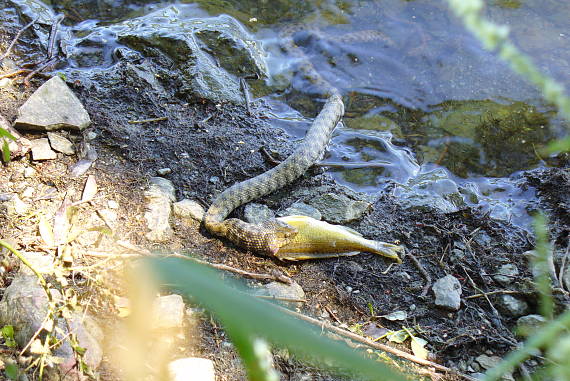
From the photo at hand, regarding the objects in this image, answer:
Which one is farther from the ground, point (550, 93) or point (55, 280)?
point (550, 93)

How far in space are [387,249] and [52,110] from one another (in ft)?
11.3

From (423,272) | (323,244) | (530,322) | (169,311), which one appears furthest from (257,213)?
(530,322)

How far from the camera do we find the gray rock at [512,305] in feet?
13.8

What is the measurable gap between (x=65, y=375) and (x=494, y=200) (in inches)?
183

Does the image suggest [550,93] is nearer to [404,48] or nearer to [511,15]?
[404,48]

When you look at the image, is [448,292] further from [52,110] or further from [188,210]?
[52,110]

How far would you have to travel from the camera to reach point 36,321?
299 cm

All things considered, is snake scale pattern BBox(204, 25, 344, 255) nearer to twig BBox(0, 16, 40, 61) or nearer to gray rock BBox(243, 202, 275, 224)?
gray rock BBox(243, 202, 275, 224)

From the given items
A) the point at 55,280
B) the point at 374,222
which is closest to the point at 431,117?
the point at 374,222

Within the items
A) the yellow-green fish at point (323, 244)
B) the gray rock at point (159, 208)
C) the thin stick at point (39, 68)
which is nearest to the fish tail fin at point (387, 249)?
the yellow-green fish at point (323, 244)

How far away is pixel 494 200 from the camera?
5.77 metres

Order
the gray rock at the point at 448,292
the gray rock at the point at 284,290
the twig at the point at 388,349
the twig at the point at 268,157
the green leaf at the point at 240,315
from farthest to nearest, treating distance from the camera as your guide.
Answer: the twig at the point at 268,157 < the gray rock at the point at 448,292 < the gray rock at the point at 284,290 < the twig at the point at 388,349 < the green leaf at the point at 240,315

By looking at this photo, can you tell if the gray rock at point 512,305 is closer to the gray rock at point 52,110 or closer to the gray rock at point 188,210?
the gray rock at point 188,210

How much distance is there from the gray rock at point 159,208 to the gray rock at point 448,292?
7.37 ft
